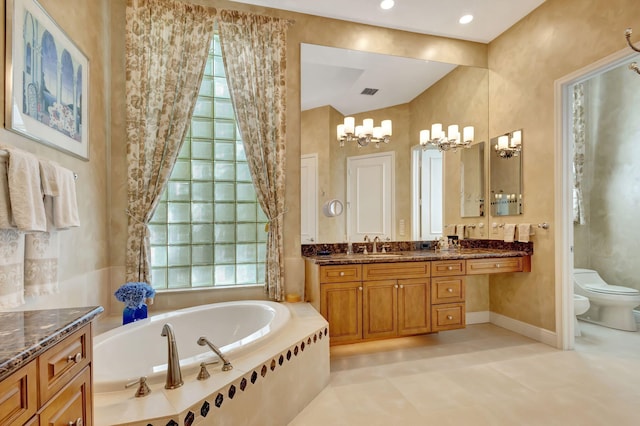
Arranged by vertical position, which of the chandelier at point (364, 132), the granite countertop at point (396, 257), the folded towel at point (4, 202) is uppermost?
the chandelier at point (364, 132)

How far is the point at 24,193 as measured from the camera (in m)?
1.37

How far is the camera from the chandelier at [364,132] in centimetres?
320

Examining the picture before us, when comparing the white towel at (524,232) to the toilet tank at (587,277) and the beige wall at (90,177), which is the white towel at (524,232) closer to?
the toilet tank at (587,277)

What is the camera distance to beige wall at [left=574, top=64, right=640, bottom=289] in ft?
12.3

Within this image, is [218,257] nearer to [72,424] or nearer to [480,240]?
[72,424]

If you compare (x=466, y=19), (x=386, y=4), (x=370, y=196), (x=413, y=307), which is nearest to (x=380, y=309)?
(x=413, y=307)

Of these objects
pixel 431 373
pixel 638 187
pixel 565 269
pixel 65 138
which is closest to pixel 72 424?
pixel 65 138

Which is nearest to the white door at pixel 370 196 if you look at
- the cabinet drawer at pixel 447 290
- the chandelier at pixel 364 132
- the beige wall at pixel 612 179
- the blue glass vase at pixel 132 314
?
the chandelier at pixel 364 132

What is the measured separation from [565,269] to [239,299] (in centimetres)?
285

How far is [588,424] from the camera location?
181cm

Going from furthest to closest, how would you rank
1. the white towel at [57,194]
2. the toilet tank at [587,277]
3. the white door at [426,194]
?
the toilet tank at [587,277]
the white door at [426,194]
the white towel at [57,194]

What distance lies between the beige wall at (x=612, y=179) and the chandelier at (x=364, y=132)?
2.78 m

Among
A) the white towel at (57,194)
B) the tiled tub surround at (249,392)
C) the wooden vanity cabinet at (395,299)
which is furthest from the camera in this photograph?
the wooden vanity cabinet at (395,299)

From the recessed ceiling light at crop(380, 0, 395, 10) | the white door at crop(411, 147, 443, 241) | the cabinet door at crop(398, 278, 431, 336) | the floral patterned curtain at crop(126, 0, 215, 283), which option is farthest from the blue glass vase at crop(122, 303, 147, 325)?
the recessed ceiling light at crop(380, 0, 395, 10)
